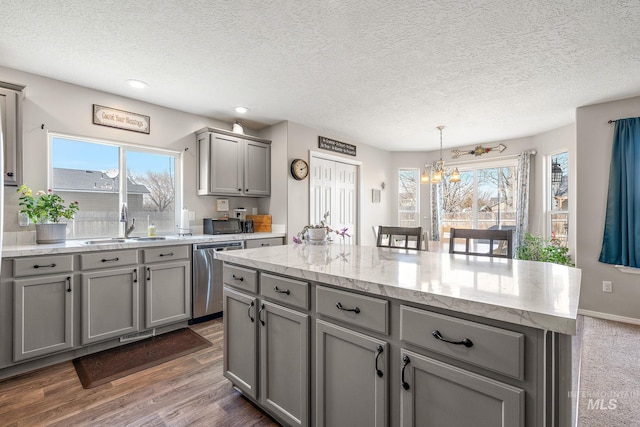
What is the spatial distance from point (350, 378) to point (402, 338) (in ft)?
1.17

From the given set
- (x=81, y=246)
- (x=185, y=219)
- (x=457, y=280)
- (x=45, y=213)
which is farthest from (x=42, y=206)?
(x=457, y=280)

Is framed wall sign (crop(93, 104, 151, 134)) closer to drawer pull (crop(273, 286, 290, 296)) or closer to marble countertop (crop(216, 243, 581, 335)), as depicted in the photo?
marble countertop (crop(216, 243, 581, 335))

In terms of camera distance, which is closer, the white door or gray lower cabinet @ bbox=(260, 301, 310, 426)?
gray lower cabinet @ bbox=(260, 301, 310, 426)

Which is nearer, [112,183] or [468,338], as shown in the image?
[468,338]

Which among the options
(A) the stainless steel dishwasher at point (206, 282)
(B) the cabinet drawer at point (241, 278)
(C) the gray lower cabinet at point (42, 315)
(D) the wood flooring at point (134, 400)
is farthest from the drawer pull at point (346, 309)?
(C) the gray lower cabinet at point (42, 315)

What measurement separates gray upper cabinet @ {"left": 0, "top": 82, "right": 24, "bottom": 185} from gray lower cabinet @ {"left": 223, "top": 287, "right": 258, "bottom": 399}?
7.31 feet

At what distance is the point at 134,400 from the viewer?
1.90m

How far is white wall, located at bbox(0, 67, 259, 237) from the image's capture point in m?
2.71

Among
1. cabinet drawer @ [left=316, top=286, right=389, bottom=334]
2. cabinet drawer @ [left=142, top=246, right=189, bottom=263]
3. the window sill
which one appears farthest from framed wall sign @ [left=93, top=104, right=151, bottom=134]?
the window sill

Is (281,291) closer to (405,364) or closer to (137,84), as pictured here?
(405,364)

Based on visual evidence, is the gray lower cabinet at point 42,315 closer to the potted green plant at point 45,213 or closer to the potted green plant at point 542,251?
the potted green plant at point 45,213

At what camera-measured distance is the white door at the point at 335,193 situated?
15.5 ft

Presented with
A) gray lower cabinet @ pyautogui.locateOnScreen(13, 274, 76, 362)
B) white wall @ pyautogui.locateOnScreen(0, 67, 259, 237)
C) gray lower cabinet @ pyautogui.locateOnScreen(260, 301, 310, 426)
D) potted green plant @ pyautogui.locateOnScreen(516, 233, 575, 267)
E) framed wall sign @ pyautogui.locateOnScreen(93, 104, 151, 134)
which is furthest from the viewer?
potted green plant @ pyautogui.locateOnScreen(516, 233, 575, 267)

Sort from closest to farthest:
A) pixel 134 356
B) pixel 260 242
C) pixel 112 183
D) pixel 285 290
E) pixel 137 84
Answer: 1. pixel 285 290
2. pixel 134 356
3. pixel 137 84
4. pixel 112 183
5. pixel 260 242
